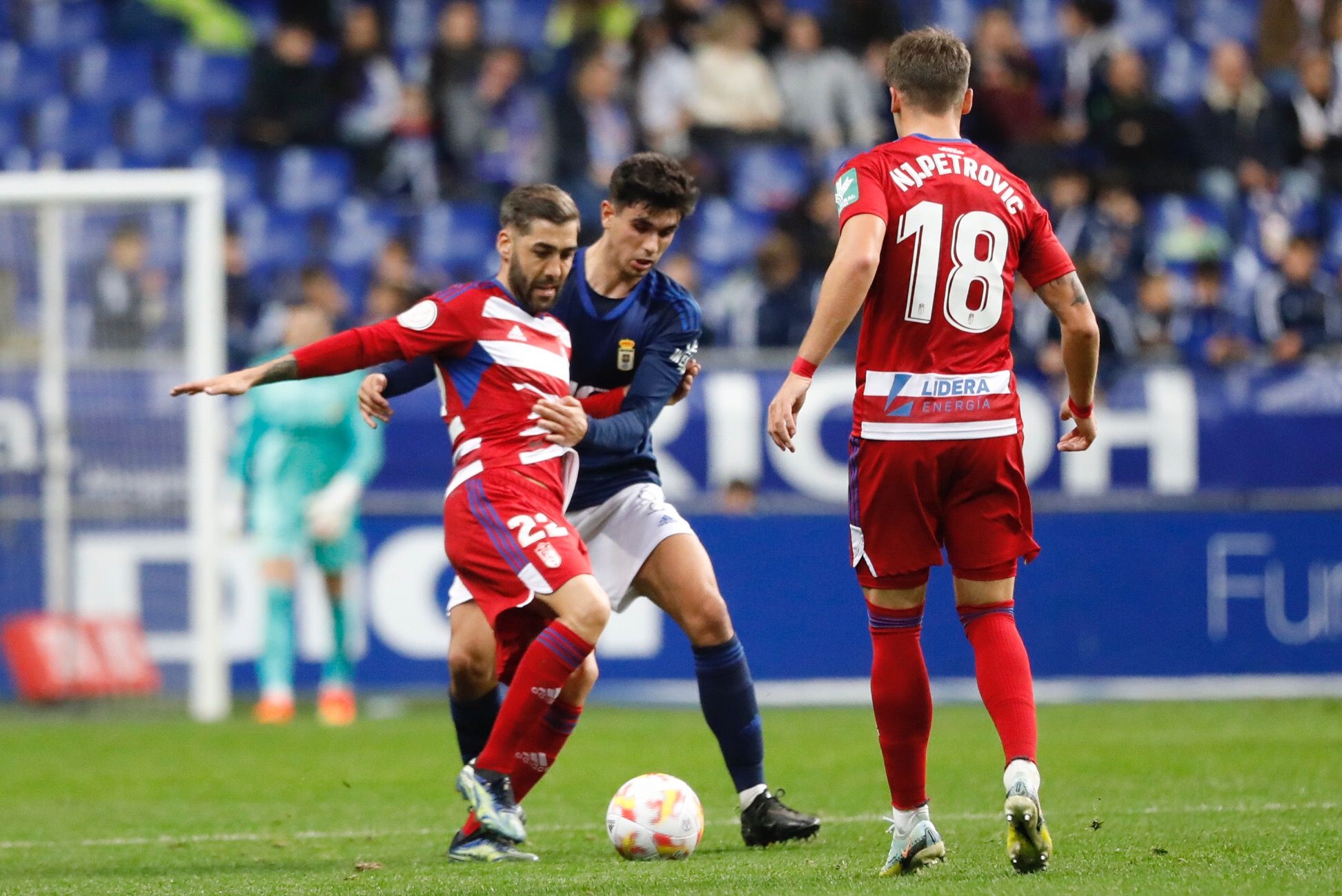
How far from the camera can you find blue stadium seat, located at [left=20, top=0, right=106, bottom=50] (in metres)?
16.4

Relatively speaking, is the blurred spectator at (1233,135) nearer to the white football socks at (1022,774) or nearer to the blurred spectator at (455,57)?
the blurred spectator at (455,57)

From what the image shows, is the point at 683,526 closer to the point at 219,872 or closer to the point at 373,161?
the point at 219,872

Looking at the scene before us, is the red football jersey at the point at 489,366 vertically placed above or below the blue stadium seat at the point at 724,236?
below

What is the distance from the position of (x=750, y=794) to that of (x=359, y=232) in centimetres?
986

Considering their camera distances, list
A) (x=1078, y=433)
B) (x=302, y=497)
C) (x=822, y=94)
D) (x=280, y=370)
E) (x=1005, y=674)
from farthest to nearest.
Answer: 1. (x=822, y=94)
2. (x=302, y=497)
3. (x=280, y=370)
4. (x=1078, y=433)
5. (x=1005, y=674)

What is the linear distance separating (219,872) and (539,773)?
0.97 metres

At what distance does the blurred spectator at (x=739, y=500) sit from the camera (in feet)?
38.2

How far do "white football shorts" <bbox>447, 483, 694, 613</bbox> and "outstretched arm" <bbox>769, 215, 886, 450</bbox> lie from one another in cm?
134

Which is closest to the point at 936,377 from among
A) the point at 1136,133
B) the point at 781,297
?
the point at 781,297

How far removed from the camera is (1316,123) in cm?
1571

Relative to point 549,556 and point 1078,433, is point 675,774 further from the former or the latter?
point 1078,433

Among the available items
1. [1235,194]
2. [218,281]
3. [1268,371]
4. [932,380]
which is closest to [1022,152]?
[1235,194]

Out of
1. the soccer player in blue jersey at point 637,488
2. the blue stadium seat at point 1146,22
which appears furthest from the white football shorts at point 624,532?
the blue stadium seat at point 1146,22

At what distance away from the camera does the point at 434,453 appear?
38.6 ft
